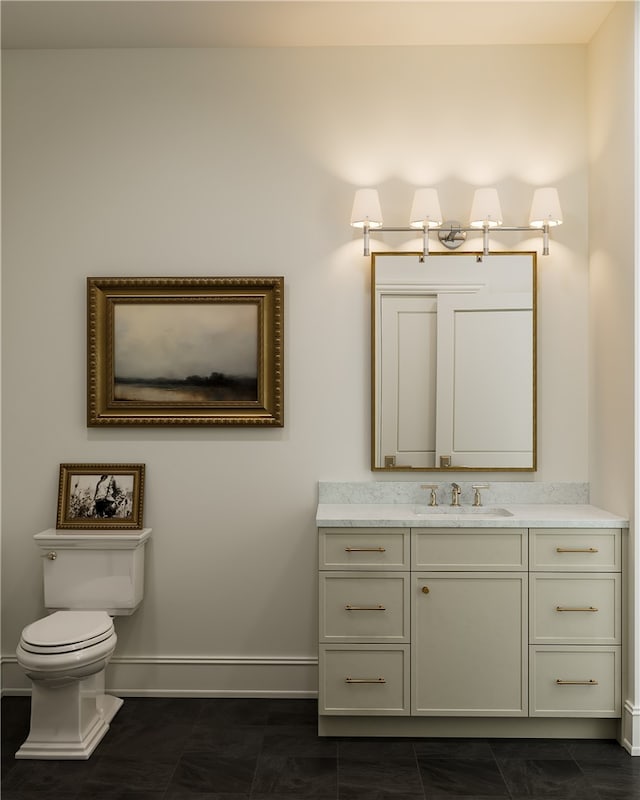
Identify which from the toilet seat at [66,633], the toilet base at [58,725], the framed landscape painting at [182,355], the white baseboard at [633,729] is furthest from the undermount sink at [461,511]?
the toilet base at [58,725]

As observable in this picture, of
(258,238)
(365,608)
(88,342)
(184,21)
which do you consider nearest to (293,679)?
(365,608)

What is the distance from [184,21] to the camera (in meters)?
3.03

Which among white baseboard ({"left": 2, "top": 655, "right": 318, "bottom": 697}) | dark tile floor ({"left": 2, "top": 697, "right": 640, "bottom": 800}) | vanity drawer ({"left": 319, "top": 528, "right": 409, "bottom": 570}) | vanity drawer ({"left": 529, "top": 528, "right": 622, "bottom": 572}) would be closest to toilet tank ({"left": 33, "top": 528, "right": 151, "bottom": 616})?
white baseboard ({"left": 2, "top": 655, "right": 318, "bottom": 697})

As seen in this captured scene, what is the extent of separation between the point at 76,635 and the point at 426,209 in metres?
2.21

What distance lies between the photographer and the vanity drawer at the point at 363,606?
9.27ft

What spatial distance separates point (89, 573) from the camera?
309 cm

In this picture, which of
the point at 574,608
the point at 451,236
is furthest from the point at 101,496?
the point at 574,608

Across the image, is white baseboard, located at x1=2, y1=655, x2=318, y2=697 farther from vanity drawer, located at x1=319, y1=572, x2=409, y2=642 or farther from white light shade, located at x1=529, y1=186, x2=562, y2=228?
white light shade, located at x1=529, y1=186, x2=562, y2=228

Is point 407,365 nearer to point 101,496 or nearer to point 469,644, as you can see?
point 469,644

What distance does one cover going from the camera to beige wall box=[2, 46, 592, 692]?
324 cm

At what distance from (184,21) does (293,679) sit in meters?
2.89

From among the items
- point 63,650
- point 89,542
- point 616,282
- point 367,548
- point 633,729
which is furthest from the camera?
point 89,542

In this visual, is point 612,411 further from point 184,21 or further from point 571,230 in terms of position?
point 184,21

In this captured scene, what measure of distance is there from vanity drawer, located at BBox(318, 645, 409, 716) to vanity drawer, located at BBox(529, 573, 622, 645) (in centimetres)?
53
